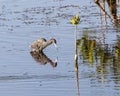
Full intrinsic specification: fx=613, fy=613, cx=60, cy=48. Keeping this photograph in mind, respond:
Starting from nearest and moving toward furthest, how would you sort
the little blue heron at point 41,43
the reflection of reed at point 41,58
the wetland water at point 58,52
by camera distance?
the wetland water at point 58,52
the reflection of reed at point 41,58
the little blue heron at point 41,43

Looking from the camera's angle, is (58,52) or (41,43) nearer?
(58,52)

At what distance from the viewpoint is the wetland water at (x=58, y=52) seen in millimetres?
13375

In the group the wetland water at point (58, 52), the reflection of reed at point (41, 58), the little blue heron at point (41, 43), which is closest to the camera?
the wetland water at point (58, 52)

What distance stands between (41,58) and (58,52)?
52 centimetres

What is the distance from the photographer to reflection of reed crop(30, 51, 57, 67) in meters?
16.0

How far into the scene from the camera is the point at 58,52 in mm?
16875

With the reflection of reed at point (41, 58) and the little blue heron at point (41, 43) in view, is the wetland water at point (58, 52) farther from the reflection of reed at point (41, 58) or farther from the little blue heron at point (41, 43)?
the little blue heron at point (41, 43)

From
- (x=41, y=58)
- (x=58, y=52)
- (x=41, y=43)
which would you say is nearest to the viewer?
(x=41, y=58)

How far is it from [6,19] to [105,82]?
9.21 m

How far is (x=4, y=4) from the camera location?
82.1 feet

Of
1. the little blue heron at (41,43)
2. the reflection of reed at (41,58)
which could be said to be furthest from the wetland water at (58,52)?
the little blue heron at (41,43)

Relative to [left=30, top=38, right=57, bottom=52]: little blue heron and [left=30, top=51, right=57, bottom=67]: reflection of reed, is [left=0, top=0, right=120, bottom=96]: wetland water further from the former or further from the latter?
[left=30, top=38, right=57, bottom=52]: little blue heron

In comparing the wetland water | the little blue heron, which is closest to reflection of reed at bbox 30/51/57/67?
the wetland water

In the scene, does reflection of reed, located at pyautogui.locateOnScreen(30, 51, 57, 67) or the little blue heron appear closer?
reflection of reed, located at pyautogui.locateOnScreen(30, 51, 57, 67)
